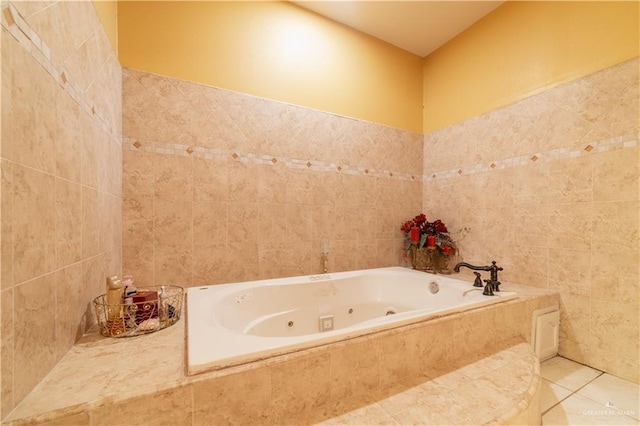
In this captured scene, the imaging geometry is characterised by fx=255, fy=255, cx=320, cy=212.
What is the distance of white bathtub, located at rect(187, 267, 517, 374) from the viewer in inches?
31.9

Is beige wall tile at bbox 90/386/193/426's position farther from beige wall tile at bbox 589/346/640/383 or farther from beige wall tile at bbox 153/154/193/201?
beige wall tile at bbox 589/346/640/383

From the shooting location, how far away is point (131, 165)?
144 cm

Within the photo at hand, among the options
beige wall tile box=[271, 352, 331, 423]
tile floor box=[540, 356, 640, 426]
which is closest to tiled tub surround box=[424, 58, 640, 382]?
tile floor box=[540, 356, 640, 426]

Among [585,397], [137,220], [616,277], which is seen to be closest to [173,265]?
[137,220]

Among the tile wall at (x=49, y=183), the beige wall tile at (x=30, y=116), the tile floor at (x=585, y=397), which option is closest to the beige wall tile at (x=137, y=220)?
the tile wall at (x=49, y=183)

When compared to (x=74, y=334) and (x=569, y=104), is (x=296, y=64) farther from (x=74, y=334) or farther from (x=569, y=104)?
(x=74, y=334)

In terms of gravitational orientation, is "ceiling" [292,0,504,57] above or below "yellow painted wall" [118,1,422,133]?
above

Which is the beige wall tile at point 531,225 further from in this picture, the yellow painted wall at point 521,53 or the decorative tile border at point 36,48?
the decorative tile border at point 36,48

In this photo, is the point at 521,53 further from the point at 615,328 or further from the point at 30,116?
the point at 30,116

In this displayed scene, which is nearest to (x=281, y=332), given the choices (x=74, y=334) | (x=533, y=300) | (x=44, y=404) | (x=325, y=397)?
(x=325, y=397)

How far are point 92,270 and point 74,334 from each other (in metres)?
0.24

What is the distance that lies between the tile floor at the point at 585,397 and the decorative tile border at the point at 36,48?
2199 millimetres

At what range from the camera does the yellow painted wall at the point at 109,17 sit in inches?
45.6

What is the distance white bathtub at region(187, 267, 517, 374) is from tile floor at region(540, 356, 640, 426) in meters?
0.48
